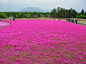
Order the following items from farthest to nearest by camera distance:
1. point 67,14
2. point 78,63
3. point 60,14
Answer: point 60,14
point 67,14
point 78,63

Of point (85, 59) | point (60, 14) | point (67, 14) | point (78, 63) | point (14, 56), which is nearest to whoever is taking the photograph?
point (78, 63)

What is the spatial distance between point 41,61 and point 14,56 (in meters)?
2.25

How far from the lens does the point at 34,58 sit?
613 cm

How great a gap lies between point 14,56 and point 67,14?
68940mm

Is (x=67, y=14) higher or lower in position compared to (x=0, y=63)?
higher

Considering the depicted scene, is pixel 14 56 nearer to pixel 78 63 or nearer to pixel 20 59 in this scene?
pixel 20 59

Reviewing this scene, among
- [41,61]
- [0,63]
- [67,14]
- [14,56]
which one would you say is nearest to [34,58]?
[41,61]

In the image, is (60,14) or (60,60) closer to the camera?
(60,60)

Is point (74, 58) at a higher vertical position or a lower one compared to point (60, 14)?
lower

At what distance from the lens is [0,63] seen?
5.62 meters

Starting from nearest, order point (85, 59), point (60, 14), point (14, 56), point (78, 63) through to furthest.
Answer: point (78, 63)
point (85, 59)
point (14, 56)
point (60, 14)

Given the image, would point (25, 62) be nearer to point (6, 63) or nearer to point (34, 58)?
point (34, 58)

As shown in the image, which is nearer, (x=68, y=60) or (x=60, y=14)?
(x=68, y=60)

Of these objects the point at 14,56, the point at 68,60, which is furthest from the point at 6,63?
the point at 68,60
